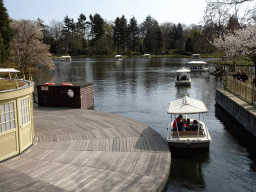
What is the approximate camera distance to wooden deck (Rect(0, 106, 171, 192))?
8.41m

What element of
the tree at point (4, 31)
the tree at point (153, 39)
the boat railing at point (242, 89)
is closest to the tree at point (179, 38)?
the tree at point (153, 39)

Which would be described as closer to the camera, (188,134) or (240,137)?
(188,134)

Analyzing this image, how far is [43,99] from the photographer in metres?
20.5

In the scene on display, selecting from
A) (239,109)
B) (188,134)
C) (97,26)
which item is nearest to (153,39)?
(97,26)

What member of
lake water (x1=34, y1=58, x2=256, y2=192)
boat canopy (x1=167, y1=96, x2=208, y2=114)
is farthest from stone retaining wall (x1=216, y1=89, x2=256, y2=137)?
boat canopy (x1=167, y1=96, x2=208, y2=114)

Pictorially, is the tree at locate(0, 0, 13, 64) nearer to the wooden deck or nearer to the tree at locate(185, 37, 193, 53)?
the wooden deck

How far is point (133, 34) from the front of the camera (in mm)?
127125

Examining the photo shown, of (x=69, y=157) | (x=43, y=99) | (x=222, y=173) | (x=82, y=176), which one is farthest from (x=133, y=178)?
(x=43, y=99)

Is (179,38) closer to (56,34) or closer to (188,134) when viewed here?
(56,34)

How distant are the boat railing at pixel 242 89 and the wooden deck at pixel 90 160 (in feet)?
28.6

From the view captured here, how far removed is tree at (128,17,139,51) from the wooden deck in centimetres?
11549

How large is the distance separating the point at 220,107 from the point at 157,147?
14536mm

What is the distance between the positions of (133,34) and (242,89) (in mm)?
110880

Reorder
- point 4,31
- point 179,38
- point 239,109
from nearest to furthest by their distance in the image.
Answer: point 239,109, point 4,31, point 179,38
